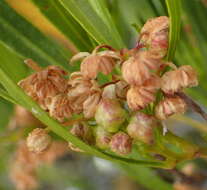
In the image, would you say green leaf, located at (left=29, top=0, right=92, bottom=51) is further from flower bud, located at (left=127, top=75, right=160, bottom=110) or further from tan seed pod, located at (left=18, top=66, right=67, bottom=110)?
flower bud, located at (left=127, top=75, right=160, bottom=110)

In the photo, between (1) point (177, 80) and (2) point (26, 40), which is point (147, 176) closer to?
(2) point (26, 40)

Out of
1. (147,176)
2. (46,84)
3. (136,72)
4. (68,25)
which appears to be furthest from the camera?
(147,176)

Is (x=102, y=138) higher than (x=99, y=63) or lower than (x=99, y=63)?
lower

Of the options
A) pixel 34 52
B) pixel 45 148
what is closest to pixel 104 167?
pixel 34 52

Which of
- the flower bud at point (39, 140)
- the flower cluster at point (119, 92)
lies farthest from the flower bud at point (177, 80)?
the flower bud at point (39, 140)

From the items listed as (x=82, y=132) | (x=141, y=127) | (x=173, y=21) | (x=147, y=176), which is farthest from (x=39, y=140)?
(x=147, y=176)

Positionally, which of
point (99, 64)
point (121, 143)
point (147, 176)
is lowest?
point (147, 176)

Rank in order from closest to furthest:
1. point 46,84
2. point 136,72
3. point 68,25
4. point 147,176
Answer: point 136,72
point 46,84
point 68,25
point 147,176
